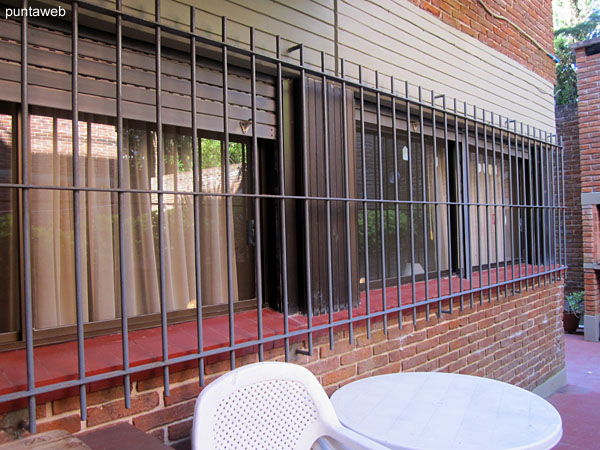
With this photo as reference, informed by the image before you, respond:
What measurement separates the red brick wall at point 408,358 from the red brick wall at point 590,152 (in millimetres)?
2382

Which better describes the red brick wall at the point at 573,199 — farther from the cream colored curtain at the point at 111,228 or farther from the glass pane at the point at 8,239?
the glass pane at the point at 8,239

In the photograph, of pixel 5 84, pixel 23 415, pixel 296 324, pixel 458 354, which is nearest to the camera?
pixel 23 415

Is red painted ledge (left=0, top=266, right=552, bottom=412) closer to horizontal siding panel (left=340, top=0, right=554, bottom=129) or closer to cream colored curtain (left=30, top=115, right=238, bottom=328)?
cream colored curtain (left=30, top=115, right=238, bottom=328)

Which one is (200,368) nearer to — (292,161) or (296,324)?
(296,324)

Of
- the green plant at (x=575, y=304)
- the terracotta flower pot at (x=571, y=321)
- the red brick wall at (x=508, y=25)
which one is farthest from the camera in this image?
the green plant at (x=575, y=304)

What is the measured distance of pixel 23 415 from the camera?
4.81ft

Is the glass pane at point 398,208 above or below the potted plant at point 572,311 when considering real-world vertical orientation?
above

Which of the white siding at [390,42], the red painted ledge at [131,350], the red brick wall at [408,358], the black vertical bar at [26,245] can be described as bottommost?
the red brick wall at [408,358]

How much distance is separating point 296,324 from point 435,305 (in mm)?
1337

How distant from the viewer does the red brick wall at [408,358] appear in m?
1.68

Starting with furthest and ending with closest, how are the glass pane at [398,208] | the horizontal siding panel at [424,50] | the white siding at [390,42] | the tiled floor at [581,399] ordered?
the tiled floor at [581,399] → the glass pane at [398,208] → the horizontal siding panel at [424,50] → the white siding at [390,42]

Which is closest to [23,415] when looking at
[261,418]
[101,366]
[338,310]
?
[101,366]

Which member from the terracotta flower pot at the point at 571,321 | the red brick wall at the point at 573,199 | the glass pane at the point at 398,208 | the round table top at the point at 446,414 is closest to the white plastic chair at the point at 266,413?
the round table top at the point at 446,414

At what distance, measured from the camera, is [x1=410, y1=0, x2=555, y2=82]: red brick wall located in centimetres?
398
